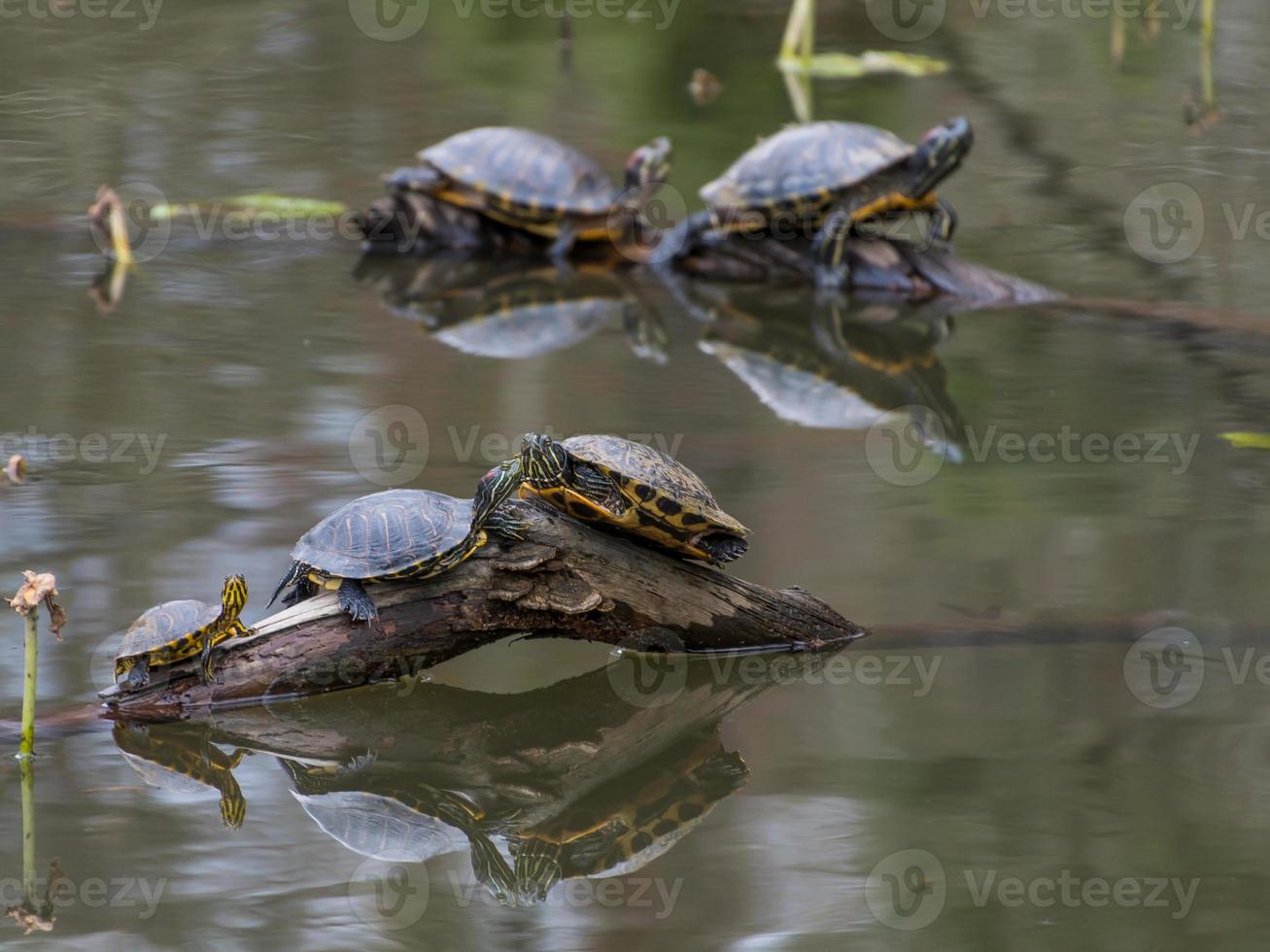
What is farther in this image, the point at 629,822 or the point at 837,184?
the point at 837,184

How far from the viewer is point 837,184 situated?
309 inches

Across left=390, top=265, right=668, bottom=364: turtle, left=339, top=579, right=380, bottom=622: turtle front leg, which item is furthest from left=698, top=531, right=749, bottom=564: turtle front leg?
left=390, top=265, right=668, bottom=364: turtle

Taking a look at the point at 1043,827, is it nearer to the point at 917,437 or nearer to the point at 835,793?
the point at 835,793

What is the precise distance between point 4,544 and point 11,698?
3.25 ft

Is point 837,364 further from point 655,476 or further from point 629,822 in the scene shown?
point 629,822

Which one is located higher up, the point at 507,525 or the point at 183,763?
the point at 507,525

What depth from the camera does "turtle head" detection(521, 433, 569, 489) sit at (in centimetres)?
393

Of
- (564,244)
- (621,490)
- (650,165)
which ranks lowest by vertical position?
(564,244)

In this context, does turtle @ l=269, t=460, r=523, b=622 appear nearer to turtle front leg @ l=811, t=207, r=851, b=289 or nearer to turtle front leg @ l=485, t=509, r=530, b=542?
turtle front leg @ l=485, t=509, r=530, b=542

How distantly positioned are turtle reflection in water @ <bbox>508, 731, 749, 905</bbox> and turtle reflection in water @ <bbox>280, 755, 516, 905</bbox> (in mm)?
66

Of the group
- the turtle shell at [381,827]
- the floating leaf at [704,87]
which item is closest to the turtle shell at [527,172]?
the floating leaf at [704,87]

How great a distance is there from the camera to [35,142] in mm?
9664

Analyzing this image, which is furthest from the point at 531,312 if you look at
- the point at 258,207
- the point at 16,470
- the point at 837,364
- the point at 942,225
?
the point at 16,470

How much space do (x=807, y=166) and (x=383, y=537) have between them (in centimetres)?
461
